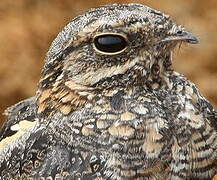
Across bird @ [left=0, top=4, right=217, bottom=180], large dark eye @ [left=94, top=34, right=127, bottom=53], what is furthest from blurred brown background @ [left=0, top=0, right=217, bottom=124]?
large dark eye @ [left=94, top=34, right=127, bottom=53]

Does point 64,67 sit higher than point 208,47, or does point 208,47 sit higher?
point 208,47

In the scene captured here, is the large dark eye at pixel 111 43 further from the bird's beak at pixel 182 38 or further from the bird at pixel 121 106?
the bird's beak at pixel 182 38

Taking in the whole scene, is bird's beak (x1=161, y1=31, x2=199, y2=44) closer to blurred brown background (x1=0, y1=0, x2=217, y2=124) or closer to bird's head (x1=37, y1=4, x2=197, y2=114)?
bird's head (x1=37, y1=4, x2=197, y2=114)

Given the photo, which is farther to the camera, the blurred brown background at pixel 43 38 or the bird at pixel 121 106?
the blurred brown background at pixel 43 38

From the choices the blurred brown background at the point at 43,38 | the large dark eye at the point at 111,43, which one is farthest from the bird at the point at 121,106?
the blurred brown background at the point at 43,38

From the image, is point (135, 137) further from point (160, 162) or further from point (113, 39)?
point (113, 39)

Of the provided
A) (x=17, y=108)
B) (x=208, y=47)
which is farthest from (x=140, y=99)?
(x=208, y=47)

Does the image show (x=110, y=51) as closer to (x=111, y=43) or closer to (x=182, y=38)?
(x=111, y=43)
